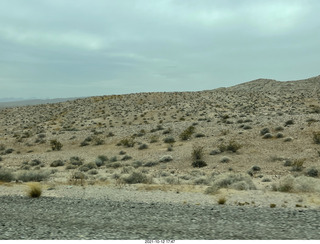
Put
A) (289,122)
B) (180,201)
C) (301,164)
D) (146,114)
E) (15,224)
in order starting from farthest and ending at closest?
1. (146,114)
2. (289,122)
3. (301,164)
4. (180,201)
5. (15,224)

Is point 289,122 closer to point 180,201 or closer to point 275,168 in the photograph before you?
point 275,168

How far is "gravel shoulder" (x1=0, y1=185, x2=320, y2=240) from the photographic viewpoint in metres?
8.65

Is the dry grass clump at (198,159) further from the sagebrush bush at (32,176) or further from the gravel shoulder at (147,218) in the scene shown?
the sagebrush bush at (32,176)

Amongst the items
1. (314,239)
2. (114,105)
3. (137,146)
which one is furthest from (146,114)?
(314,239)

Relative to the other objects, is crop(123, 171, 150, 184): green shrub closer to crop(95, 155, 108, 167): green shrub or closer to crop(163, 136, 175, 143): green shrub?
crop(95, 155, 108, 167): green shrub

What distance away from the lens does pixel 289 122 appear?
34781 mm

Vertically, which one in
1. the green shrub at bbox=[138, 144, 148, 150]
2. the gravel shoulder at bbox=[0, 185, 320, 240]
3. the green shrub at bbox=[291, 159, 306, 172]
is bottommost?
the green shrub at bbox=[138, 144, 148, 150]

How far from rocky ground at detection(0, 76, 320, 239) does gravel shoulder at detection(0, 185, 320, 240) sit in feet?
0.83

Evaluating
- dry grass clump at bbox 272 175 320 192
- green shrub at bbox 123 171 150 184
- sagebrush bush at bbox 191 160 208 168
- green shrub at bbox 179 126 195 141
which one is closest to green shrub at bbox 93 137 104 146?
green shrub at bbox 179 126 195 141

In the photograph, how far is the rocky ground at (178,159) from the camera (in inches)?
592

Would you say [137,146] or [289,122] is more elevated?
[289,122]

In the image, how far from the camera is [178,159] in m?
28.2

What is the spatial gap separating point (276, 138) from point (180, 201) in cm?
1932

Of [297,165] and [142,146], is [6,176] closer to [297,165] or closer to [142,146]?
[142,146]
